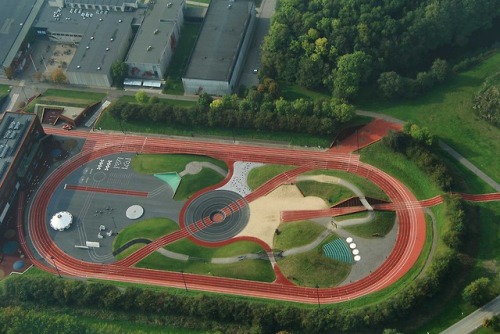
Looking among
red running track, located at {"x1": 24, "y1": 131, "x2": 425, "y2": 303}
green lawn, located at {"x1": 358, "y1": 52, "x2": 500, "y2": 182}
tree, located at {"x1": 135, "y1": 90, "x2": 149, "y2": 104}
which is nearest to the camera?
red running track, located at {"x1": 24, "y1": 131, "x2": 425, "y2": 303}

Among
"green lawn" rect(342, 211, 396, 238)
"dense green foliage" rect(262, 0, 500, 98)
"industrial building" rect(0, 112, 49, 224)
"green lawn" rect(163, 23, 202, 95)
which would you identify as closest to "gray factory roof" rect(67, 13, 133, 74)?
"green lawn" rect(163, 23, 202, 95)

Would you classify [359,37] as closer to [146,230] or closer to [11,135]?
[146,230]

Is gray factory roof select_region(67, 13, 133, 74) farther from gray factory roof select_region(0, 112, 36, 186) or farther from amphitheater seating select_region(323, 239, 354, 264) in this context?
amphitheater seating select_region(323, 239, 354, 264)

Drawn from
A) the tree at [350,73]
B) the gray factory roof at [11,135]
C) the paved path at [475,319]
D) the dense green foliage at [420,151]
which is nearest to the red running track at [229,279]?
the dense green foliage at [420,151]

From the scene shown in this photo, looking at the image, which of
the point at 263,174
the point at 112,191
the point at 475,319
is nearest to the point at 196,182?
the point at 263,174

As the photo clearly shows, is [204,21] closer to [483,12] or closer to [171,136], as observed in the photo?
[171,136]
